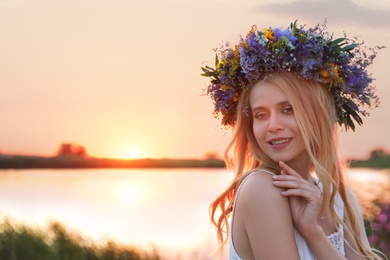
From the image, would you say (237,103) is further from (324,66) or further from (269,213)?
(269,213)

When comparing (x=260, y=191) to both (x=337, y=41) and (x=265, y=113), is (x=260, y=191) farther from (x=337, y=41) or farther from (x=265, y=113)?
(x=337, y=41)

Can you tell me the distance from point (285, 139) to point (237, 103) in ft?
1.64

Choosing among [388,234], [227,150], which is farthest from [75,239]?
[227,150]

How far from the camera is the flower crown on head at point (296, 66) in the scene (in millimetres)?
4371

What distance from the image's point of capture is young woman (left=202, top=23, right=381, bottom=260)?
4.11 meters

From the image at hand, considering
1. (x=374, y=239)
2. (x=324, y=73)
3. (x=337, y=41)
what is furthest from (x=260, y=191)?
(x=374, y=239)

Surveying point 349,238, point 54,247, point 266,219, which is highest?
point 266,219

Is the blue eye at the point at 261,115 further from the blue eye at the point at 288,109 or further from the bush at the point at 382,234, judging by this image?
the bush at the point at 382,234

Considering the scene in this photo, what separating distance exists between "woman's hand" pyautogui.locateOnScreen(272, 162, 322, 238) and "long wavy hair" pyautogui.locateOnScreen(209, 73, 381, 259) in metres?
0.18

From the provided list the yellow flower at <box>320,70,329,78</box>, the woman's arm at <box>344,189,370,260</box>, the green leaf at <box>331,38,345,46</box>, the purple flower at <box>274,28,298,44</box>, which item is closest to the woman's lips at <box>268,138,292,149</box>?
the yellow flower at <box>320,70,329,78</box>

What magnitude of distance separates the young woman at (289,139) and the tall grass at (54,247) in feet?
14.5

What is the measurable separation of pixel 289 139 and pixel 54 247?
5.89 metres

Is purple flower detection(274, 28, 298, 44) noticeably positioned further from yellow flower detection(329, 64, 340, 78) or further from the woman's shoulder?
the woman's shoulder

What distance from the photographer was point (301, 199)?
4.18m
